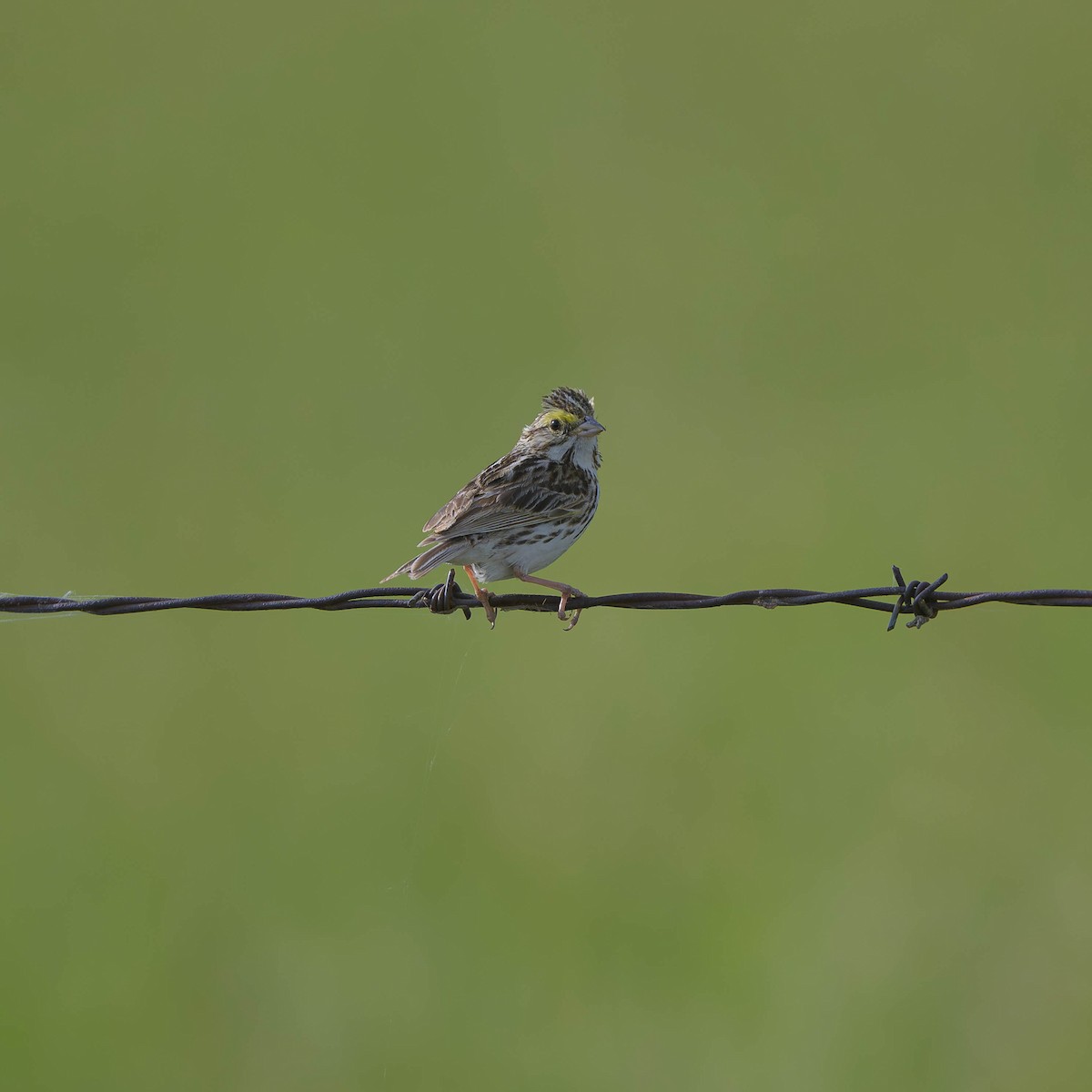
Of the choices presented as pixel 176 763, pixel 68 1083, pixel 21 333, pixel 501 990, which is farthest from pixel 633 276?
pixel 68 1083

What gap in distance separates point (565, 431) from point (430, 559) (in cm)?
139

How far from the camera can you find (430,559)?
6949 millimetres

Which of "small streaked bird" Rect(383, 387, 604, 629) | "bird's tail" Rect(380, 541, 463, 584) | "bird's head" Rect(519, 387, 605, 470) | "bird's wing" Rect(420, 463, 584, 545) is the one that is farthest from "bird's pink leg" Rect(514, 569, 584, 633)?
"bird's head" Rect(519, 387, 605, 470)

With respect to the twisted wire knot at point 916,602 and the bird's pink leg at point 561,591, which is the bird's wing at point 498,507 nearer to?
the bird's pink leg at point 561,591

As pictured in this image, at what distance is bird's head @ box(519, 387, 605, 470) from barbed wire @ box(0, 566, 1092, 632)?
1.40 meters

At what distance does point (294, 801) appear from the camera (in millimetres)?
10758

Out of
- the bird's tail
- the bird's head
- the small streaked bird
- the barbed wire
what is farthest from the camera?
the bird's head

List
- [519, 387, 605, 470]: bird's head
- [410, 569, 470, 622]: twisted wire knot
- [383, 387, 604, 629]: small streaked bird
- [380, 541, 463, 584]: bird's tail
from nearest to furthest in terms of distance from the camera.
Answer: [410, 569, 470, 622]: twisted wire knot < [380, 541, 463, 584]: bird's tail < [383, 387, 604, 629]: small streaked bird < [519, 387, 605, 470]: bird's head

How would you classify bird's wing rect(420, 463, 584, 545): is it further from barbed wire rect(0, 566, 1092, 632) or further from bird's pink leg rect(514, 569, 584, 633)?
barbed wire rect(0, 566, 1092, 632)

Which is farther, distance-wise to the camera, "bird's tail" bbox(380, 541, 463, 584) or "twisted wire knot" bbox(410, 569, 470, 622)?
"bird's tail" bbox(380, 541, 463, 584)

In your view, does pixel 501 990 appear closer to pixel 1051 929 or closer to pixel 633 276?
pixel 1051 929

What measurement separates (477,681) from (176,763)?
2287 millimetres

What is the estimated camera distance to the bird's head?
7.98m

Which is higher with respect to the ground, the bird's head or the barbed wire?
the bird's head
